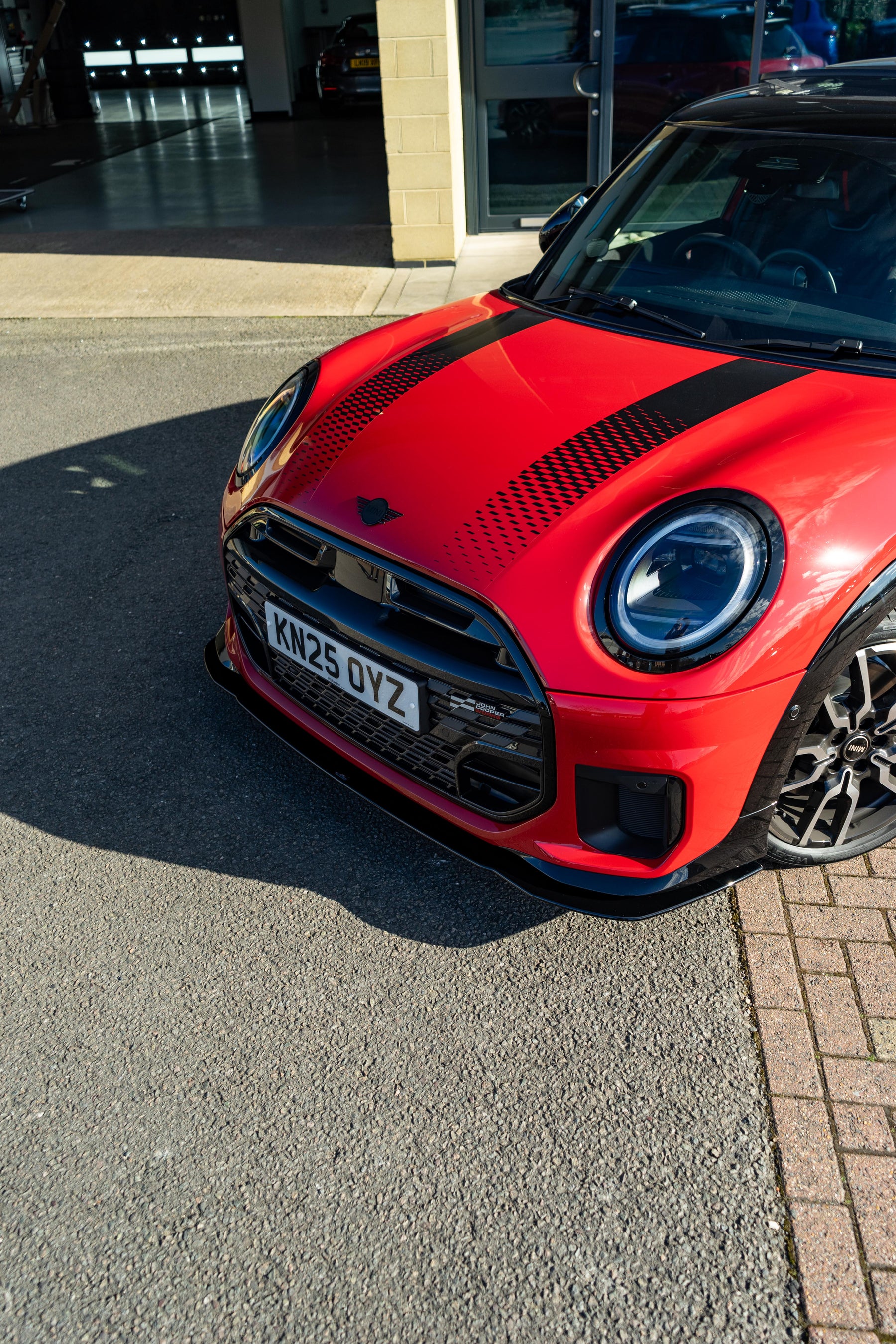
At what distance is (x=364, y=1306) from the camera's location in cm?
177

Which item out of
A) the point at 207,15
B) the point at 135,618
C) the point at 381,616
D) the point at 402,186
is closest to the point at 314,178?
the point at 402,186

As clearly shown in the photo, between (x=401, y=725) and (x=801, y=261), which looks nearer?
(x=401, y=725)

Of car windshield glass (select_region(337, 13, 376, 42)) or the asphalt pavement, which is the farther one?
car windshield glass (select_region(337, 13, 376, 42))

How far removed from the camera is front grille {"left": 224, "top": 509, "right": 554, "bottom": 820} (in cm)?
213

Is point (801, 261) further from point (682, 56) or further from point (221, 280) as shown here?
point (682, 56)

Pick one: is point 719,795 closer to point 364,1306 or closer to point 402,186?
point 364,1306

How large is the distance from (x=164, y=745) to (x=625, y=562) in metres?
1.68

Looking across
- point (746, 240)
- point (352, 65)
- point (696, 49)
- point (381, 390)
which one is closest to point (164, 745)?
point (381, 390)

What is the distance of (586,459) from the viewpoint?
230 centimetres

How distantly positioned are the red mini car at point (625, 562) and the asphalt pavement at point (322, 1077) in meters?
0.28

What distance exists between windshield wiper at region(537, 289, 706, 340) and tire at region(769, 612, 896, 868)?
103 centimetres

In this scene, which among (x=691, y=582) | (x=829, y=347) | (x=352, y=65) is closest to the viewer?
(x=691, y=582)

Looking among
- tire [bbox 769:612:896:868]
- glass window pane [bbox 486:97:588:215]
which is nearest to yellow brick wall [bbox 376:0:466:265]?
glass window pane [bbox 486:97:588:215]

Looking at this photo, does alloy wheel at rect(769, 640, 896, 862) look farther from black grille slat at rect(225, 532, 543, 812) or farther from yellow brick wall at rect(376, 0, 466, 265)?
yellow brick wall at rect(376, 0, 466, 265)
